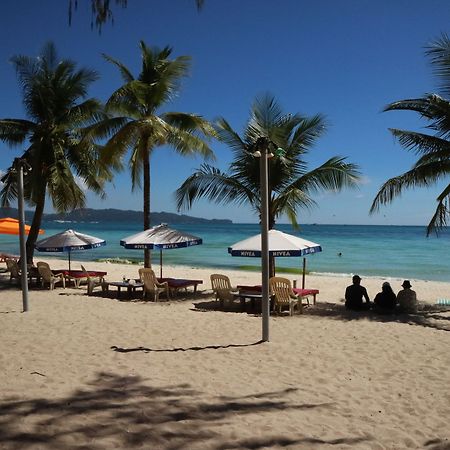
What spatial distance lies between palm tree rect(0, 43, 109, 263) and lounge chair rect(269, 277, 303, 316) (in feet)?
26.2

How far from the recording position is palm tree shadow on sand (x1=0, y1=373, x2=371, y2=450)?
11.9 feet

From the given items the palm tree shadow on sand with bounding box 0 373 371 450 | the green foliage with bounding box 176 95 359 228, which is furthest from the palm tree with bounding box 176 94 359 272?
the palm tree shadow on sand with bounding box 0 373 371 450

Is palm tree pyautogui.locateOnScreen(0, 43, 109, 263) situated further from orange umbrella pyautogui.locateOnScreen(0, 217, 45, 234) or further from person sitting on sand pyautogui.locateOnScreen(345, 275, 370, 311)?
person sitting on sand pyautogui.locateOnScreen(345, 275, 370, 311)

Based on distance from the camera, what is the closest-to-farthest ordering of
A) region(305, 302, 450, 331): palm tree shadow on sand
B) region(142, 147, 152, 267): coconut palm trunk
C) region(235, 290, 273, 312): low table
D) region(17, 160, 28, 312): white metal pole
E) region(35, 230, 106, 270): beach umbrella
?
1. region(305, 302, 450, 331): palm tree shadow on sand
2. region(17, 160, 28, 312): white metal pole
3. region(235, 290, 273, 312): low table
4. region(35, 230, 106, 270): beach umbrella
5. region(142, 147, 152, 267): coconut palm trunk

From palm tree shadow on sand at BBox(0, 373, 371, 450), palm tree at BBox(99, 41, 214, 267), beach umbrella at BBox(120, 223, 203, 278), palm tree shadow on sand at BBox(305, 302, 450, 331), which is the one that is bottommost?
palm tree shadow on sand at BBox(0, 373, 371, 450)

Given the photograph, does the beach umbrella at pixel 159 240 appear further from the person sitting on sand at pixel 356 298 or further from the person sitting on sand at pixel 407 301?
the person sitting on sand at pixel 407 301

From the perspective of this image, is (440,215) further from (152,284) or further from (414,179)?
(152,284)

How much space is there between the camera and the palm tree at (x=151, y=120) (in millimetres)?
13492

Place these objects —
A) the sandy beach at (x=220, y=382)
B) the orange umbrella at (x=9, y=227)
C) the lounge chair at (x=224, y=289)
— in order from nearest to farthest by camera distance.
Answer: the sandy beach at (x=220, y=382), the lounge chair at (x=224, y=289), the orange umbrella at (x=9, y=227)

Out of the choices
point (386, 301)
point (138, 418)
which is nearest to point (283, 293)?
point (386, 301)

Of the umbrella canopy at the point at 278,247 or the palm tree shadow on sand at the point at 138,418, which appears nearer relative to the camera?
the palm tree shadow on sand at the point at 138,418

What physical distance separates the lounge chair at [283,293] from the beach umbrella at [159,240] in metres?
3.26

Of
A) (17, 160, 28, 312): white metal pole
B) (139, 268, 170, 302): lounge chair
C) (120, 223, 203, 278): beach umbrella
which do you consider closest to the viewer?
(17, 160, 28, 312): white metal pole

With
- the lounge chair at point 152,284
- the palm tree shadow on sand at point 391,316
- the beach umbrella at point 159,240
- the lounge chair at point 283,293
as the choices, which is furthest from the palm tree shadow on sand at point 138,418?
the beach umbrella at point 159,240
